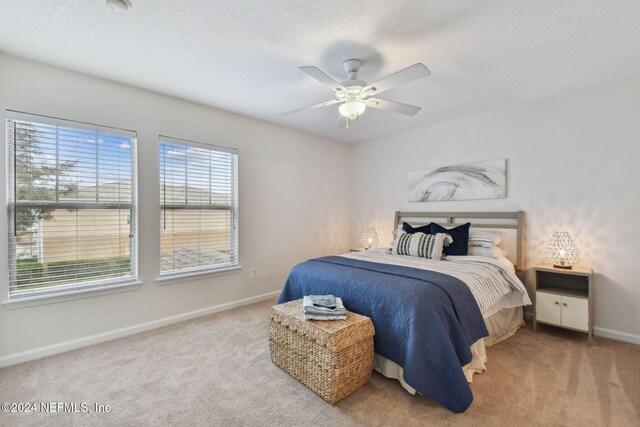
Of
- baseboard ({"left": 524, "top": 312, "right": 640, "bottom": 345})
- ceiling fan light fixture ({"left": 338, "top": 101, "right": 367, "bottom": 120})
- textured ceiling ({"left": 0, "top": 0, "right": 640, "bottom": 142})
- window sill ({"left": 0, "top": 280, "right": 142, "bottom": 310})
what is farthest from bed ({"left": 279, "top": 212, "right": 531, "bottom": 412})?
textured ceiling ({"left": 0, "top": 0, "right": 640, "bottom": 142})

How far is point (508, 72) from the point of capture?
8.77 ft

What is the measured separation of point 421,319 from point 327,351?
25.5 inches

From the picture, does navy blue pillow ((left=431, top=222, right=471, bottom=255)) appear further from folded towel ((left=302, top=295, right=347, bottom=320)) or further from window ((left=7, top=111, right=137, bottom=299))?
window ((left=7, top=111, right=137, bottom=299))

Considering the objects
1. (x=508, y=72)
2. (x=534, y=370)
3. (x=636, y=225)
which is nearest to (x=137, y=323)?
(x=534, y=370)

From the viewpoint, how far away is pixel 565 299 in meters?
2.82

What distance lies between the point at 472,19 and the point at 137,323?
3.94m

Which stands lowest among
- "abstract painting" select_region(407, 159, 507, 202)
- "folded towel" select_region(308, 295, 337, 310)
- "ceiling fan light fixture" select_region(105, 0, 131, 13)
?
"folded towel" select_region(308, 295, 337, 310)

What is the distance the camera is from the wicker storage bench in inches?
74.0

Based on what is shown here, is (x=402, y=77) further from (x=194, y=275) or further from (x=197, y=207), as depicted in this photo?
(x=194, y=275)

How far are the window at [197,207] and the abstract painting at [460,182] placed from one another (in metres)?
2.62

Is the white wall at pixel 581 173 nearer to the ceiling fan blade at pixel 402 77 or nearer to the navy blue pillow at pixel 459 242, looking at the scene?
the navy blue pillow at pixel 459 242

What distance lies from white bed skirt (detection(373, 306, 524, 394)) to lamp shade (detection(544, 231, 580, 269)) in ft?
2.01

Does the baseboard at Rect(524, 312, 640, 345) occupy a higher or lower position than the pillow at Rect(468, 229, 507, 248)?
lower

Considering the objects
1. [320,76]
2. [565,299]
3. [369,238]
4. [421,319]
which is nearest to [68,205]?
[320,76]
